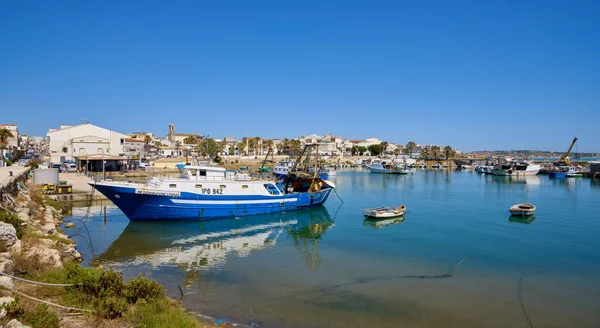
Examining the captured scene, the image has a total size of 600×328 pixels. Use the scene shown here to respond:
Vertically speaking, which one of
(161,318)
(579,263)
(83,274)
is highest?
(83,274)

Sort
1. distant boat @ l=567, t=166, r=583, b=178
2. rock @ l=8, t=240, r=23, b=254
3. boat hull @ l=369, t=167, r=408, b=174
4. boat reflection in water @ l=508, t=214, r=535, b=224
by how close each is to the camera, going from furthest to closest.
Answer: boat hull @ l=369, t=167, r=408, b=174 → distant boat @ l=567, t=166, r=583, b=178 → boat reflection in water @ l=508, t=214, r=535, b=224 → rock @ l=8, t=240, r=23, b=254

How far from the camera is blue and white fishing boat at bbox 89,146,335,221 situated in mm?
29047

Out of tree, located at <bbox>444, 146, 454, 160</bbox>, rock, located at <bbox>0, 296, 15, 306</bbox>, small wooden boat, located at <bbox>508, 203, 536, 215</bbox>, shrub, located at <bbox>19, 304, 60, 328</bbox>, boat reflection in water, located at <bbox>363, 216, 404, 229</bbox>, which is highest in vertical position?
tree, located at <bbox>444, 146, 454, 160</bbox>

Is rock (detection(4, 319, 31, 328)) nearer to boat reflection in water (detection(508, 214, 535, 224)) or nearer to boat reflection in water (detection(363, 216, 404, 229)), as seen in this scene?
boat reflection in water (detection(363, 216, 404, 229))

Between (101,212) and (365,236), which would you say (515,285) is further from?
(101,212)

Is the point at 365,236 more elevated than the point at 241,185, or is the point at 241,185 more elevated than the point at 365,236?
the point at 241,185

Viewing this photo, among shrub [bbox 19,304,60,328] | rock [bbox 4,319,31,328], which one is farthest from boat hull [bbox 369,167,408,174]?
rock [bbox 4,319,31,328]

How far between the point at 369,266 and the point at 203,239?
1184 centimetres

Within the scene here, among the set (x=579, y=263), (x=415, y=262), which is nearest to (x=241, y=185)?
(x=415, y=262)

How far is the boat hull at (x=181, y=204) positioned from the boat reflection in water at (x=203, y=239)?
2.03ft

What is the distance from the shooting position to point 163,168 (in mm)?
74750

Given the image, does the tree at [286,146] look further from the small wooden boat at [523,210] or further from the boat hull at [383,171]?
the small wooden boat at [523,210]

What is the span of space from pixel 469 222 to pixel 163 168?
59.9m

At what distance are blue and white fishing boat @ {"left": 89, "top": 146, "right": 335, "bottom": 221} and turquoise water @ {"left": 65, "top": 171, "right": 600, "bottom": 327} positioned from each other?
106 centimetres
